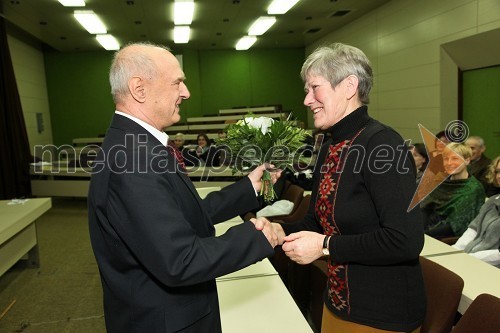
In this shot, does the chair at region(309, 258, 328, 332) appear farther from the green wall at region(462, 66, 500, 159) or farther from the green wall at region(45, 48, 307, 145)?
the green wall at region(45, 48, 307, 145)

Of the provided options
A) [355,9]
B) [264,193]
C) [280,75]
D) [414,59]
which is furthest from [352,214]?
[280,75]

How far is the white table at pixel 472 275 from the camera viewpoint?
1.81m

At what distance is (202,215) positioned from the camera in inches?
48.8

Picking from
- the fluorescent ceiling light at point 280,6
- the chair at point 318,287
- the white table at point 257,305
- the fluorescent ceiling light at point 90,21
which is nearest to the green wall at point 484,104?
the fluorescent ceiling light at point 280,6

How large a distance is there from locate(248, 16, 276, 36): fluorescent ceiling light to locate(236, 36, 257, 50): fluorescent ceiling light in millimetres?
610

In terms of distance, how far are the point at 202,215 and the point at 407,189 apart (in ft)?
2.10

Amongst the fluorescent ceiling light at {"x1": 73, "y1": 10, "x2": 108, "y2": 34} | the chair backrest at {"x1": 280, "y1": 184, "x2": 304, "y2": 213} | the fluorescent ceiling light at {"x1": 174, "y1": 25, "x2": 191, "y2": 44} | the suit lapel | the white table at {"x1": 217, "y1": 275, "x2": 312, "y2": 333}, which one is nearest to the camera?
the suit lapel

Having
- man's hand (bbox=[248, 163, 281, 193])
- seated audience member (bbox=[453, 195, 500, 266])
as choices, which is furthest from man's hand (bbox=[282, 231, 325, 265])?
seated audience member (bbox=[453, 195, 500, 266])

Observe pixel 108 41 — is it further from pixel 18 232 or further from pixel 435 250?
pixel 435 250

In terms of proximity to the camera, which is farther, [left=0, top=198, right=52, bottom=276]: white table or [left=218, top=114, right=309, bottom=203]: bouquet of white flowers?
[left=0, top=198, right=52, bottom=276]: white table

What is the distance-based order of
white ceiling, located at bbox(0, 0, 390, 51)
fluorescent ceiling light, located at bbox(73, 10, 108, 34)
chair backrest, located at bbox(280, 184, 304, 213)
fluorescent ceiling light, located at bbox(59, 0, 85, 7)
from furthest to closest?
fluorescent ceiling light, located at bbox(73, 10, 108, 34)
white ceiling, located at bbox(0, 0, 390, 51)
fluorescent ceiling light, located at bbox(59, 0, 85, 7)
chair backrest, located at bbox(280, 184, 304, 213)

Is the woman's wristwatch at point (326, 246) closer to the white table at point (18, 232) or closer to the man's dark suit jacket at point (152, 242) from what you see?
the man's dark suit jacket at point (152, 242)

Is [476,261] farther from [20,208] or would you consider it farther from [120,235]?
[20,208]

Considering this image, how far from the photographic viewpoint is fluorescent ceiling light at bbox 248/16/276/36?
9.24 meters
